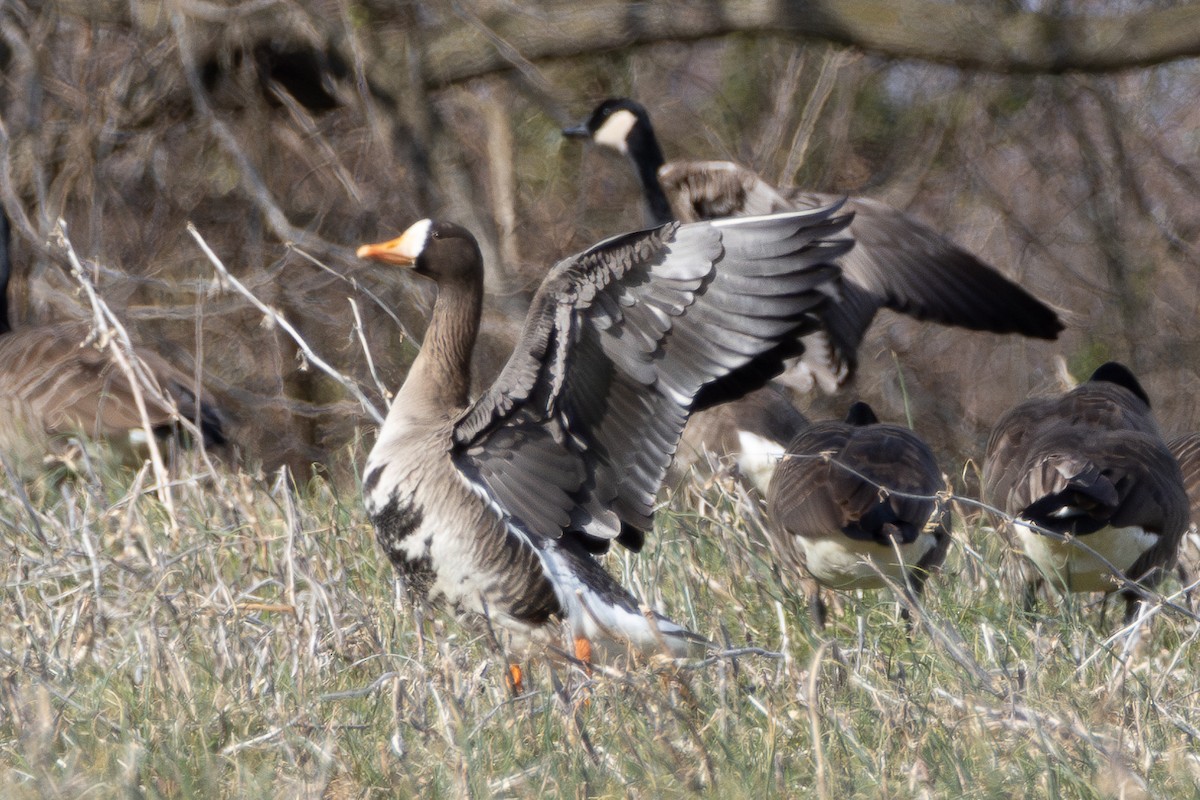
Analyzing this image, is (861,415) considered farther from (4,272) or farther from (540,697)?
(4,272)

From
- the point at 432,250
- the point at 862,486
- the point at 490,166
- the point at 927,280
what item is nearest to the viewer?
the point at 432,250

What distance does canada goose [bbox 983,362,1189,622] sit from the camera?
14.3 ft

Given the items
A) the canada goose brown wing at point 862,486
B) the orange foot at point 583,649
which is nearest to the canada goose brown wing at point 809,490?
the canada goose brown wing at point 862,486

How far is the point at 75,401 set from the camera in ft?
23.3

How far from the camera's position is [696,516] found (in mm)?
5027

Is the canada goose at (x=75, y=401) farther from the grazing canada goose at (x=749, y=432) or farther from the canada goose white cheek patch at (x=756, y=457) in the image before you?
the canada goose white cheek patch at (x=756, y=457)

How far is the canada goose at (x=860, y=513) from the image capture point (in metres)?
4.54

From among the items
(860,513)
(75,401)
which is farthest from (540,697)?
(75,401)

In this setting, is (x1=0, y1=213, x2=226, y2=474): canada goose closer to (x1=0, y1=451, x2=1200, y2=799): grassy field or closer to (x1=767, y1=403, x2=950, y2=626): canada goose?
(x1=0, y1=451, x2=1200, y2=799): grassy field

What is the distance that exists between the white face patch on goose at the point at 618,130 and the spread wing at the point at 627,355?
3.12 meters

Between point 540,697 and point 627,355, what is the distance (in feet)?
2.79

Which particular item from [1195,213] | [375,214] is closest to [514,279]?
[375,214]

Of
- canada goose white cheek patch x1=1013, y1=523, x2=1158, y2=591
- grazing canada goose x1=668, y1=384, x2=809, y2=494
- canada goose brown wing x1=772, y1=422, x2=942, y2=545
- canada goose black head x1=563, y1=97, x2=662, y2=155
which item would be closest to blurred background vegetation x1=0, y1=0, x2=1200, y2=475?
canada goose black head x1=563, y1=97, x2=662, y2=155

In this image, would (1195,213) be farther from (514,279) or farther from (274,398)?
(274,398)
